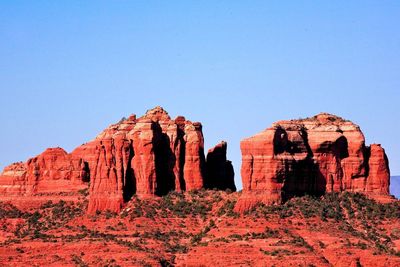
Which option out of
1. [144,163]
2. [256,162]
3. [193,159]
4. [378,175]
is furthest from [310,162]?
[144,163]

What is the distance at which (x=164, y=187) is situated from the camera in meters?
198

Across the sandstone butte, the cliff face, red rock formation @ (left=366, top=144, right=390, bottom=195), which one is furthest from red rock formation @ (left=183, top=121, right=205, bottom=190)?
red rock formation @ (left=366, top=144, right=390, bottom=195)

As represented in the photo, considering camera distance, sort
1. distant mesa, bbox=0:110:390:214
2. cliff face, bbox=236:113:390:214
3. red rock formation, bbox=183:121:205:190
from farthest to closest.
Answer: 1. red rock formation, bbox=183:121:205:190
2. distant mesa, bbox=0:110:390:214
3. cliff face, bbox=236:113:390:214

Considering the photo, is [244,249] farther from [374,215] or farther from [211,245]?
[374,215]

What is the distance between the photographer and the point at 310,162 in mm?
190875

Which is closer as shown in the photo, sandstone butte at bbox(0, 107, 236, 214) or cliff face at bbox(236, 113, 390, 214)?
cliff face at bbox(236, 113, 390, 214)

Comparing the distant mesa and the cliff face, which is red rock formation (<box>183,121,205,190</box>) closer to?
the distant mesa

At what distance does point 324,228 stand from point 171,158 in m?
21.6

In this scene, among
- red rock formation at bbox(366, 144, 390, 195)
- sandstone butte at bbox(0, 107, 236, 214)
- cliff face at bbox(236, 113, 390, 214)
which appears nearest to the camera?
cliff face at bbox(236, 113, 390, 214)

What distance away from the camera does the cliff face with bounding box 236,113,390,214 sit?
186 m

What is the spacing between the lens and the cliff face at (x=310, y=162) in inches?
7343

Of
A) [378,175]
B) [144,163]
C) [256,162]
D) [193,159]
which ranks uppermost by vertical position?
[193,159]

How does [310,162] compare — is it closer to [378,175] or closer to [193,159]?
[378,175]

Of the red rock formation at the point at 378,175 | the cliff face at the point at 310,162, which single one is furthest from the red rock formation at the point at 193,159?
the red rock formation at the point at 378,175
